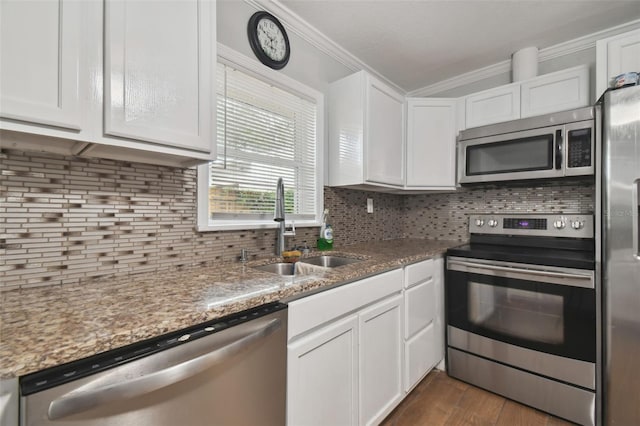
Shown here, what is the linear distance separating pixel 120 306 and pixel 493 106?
2732 millimetres

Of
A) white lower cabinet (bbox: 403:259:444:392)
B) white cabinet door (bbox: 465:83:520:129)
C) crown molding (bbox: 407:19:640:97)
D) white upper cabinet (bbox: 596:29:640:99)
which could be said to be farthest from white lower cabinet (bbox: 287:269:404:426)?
crown molding (bbox: 407:19:640:97)

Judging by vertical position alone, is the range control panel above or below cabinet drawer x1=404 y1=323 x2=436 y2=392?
above

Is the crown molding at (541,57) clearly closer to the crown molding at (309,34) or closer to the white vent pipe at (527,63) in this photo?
the white vent pipe at (527,63)

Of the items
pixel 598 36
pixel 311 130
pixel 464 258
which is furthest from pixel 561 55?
pixel 311 130

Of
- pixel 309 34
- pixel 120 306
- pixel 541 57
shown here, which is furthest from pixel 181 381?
pixel 541 57

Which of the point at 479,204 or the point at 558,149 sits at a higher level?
the point at 558,149

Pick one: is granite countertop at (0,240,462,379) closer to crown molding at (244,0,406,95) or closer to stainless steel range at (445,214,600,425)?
stainless steel range at (445,214,600,425)

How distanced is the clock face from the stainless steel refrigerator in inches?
75.4

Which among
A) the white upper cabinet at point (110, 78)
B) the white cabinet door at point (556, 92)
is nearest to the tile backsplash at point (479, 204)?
the white cabinet door at point (556, 92)

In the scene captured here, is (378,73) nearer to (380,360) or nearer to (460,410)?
(380,360)

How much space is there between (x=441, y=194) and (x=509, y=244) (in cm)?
76

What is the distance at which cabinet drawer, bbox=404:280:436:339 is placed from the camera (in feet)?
5.91

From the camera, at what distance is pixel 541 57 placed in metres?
2.40

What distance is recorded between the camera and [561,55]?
233cm
